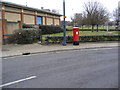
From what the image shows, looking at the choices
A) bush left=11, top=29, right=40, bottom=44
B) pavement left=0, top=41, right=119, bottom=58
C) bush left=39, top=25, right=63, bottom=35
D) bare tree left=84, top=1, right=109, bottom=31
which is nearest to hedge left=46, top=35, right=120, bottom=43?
pavement left=0, top=41, right=119, bottom=58

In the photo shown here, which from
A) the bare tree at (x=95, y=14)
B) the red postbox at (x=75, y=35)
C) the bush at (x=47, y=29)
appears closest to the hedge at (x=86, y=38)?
the red postbox at (x=75, y=35)

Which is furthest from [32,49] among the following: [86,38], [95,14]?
[95,14]

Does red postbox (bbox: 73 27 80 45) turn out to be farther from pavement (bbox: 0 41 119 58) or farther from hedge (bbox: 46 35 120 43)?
hedge (bbox: 46 35 120 43)

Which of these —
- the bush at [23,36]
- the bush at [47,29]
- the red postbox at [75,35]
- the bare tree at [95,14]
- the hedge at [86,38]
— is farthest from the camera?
the bare tree at [95,14]

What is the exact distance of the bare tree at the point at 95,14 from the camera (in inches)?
1768

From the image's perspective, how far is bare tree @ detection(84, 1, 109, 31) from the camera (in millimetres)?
44906

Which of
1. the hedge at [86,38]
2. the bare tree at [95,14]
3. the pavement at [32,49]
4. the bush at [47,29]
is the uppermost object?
the bare tree at [95,14]

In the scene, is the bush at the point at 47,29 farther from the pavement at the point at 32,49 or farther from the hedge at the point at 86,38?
the pavement at the point at 32,49

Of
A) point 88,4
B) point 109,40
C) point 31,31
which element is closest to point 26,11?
point 31,31

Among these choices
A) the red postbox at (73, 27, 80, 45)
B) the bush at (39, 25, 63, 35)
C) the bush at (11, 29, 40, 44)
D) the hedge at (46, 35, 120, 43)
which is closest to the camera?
the red postbox at (73, 27, 80, 45)

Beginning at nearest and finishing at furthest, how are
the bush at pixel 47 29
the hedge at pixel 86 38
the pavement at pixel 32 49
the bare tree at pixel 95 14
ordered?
1. the pavement at pixel 32 49
2. the hedge at pixel 86 38
3. the bush at pixel 47 29
4. the bare tree at pixel 95 14

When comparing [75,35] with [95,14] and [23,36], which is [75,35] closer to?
[23,36]

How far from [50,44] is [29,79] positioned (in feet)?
34.1

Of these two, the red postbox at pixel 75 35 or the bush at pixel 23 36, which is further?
the bush at pixel 23 36
